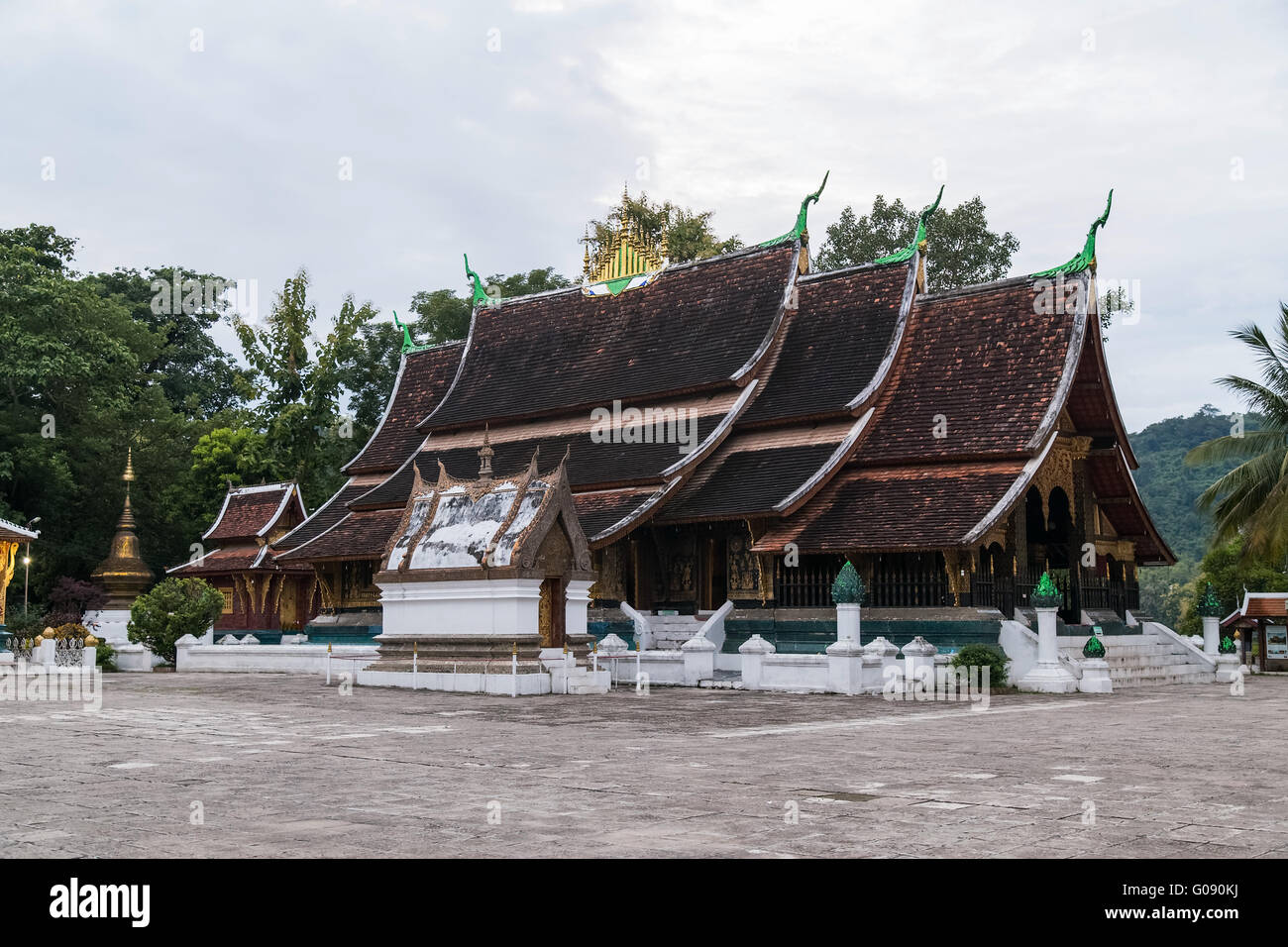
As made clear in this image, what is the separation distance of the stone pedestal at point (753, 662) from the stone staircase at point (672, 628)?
133 inches

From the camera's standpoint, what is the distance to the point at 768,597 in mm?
22469

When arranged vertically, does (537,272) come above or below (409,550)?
above

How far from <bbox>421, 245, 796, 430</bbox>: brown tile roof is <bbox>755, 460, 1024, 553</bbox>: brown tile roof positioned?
3.41m

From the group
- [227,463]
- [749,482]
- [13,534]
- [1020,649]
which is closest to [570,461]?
[749,482]

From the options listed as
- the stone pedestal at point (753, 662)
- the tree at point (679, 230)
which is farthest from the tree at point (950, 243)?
the stone pedestal at point (753, 662)

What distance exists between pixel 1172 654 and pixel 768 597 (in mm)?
7611

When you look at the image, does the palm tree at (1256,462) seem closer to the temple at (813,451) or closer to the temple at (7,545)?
A: the temple at (813,451)

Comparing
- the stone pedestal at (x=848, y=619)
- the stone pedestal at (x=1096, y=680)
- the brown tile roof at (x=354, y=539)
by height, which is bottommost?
the stone pedestal at (x=1096, y=680)

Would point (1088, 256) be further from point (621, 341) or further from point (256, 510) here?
point (256, 510)

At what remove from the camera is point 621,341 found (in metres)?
27.9

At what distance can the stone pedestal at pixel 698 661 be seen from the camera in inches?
806

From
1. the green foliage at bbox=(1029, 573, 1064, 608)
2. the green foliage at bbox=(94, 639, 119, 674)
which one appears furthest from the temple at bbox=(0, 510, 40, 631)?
the green foliage at bbox=(1029, 573, 1064, 608)
